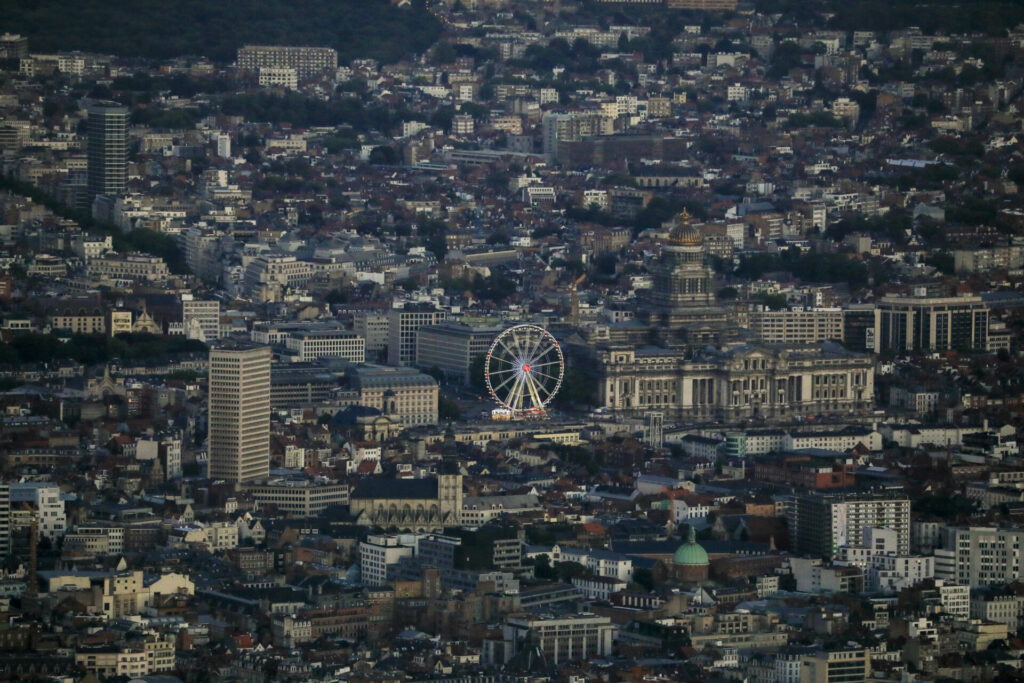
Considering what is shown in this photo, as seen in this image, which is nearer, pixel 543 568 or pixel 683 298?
pixel 543 568

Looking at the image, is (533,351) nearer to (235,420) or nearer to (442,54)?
(235,420)

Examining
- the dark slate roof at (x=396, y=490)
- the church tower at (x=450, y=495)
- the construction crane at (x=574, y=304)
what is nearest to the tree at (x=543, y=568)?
the church tower at (x=450, y=495)

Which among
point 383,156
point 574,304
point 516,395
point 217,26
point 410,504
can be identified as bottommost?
point 410,504

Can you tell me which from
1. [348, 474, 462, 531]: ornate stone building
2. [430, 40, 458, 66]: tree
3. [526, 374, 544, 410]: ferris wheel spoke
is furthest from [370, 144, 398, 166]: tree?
[348, 474, 462, 531]: ornate stone building

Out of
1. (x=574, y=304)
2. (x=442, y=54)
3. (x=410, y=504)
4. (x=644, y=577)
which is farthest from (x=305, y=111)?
(x=644, y=577)

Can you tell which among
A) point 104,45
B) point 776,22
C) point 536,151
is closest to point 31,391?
point 536,151

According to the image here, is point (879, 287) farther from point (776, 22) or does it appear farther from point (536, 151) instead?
point (776, 22)

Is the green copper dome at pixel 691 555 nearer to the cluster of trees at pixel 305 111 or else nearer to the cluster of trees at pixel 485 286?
the cluster of trees at pixel 485 286
